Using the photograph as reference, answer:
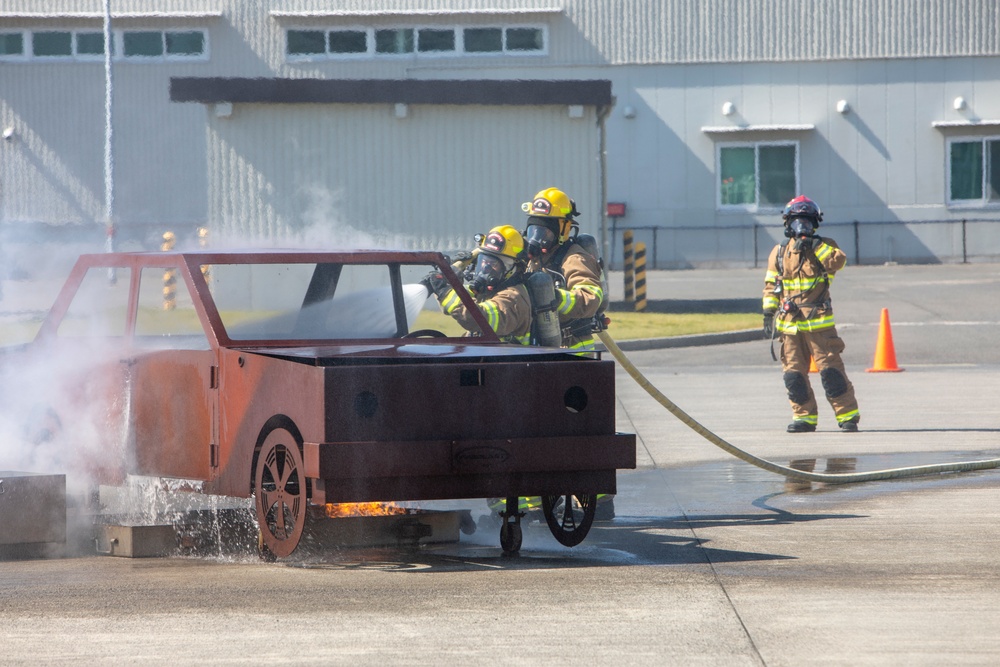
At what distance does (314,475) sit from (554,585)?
1.14 meters

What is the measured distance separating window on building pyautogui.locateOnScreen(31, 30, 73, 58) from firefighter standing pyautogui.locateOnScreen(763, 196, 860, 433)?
1167 inches

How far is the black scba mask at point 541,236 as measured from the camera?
993 centimetres

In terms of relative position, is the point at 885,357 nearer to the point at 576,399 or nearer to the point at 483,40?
the point at 576,399

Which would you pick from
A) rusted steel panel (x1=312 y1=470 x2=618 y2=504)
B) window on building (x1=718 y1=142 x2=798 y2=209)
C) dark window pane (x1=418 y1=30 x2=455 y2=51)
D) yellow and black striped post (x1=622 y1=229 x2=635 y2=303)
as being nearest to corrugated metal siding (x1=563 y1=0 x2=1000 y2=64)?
window on building (x1=718 y1=142 x2=798 y2=209)

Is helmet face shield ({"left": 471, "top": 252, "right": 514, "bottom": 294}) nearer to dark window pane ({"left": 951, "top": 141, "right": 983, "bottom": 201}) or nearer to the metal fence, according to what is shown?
the metal fence

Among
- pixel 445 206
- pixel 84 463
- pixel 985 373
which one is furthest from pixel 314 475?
pixel 445 206

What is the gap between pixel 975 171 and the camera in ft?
127

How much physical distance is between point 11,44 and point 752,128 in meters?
18.9

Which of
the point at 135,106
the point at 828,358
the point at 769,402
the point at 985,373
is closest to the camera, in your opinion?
the point at 828,358

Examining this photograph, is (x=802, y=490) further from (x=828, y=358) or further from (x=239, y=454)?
(x=239, y=454)

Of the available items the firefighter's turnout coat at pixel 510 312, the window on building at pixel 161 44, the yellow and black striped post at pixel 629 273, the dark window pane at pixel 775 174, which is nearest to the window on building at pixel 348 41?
the window on building at pixel 161 44

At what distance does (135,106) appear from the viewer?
1496 inches

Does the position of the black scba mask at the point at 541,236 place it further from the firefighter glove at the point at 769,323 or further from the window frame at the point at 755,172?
the window frame at the point at 755,172

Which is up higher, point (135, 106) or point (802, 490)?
point (135, 106)
